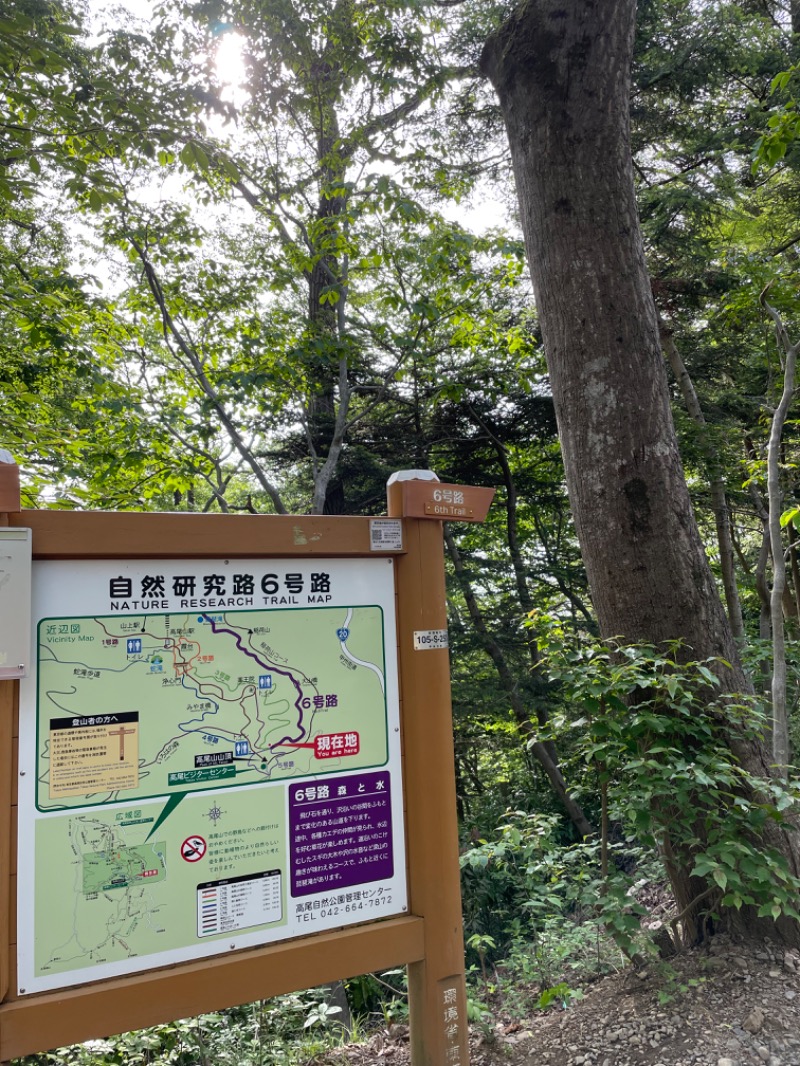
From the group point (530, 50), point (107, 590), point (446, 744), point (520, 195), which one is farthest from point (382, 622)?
point (530, 50)

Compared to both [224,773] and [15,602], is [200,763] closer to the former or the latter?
[224,773]

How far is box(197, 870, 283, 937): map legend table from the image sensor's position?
192 cm

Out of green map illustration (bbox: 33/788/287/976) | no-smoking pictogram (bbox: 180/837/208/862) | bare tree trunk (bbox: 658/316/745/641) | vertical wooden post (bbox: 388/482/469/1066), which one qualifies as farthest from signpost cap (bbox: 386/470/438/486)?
bare tree trunk (bbox: 658/316/745/641)

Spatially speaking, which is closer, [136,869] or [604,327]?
[136,869]

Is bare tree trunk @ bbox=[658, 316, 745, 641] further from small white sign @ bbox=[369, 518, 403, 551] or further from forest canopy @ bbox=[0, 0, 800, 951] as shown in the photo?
small white sign @ bbox=[369, 518, 403, 551]

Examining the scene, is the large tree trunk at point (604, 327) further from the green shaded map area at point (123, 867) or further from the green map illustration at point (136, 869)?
the green shaded map area at point (123, 867)

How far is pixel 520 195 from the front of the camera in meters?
3.65

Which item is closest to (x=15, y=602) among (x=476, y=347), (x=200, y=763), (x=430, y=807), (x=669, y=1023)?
(x=200, y=763)

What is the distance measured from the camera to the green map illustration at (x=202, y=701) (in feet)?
6.05

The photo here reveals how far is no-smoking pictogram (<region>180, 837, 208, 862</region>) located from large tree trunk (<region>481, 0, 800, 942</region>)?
211cm

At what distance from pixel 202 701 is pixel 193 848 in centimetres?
42

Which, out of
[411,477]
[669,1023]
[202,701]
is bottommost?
[669,1023]

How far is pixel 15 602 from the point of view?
5.81ft

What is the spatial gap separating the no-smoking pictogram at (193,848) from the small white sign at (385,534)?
1.05 meters
